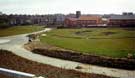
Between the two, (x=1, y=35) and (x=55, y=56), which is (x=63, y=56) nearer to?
(x=55, y=56)

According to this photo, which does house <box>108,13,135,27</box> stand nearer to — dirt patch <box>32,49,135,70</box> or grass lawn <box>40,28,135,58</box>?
grass lawn <box>40,28,135,58</box>

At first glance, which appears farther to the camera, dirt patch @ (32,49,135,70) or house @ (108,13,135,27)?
house @ (108,13,135,27)

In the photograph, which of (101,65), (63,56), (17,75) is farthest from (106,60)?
(17,75)

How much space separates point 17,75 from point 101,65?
2198cm

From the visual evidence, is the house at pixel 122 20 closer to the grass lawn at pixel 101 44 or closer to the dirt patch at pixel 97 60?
the grass lawn at pixel 101 44

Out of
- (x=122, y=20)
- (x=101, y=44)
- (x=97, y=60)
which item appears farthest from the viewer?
(x=122, y=20)

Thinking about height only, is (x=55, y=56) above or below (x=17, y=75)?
below

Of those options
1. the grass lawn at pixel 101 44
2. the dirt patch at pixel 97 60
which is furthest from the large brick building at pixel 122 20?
the dirt patch at pixel 97 60

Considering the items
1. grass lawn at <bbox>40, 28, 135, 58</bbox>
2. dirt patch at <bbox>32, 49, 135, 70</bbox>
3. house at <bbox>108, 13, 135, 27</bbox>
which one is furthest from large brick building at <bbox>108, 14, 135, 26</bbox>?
dirt patch at <bbox>32, 49, 135, 70</bbox>

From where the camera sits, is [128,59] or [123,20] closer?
[128,59]

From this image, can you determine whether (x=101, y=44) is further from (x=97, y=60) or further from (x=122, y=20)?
(x=122, y=20)

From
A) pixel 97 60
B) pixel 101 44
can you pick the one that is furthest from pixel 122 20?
pixel 97 60

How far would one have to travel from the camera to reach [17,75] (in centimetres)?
361

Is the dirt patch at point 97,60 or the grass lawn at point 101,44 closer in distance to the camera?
the dirt patch at point 97,60
